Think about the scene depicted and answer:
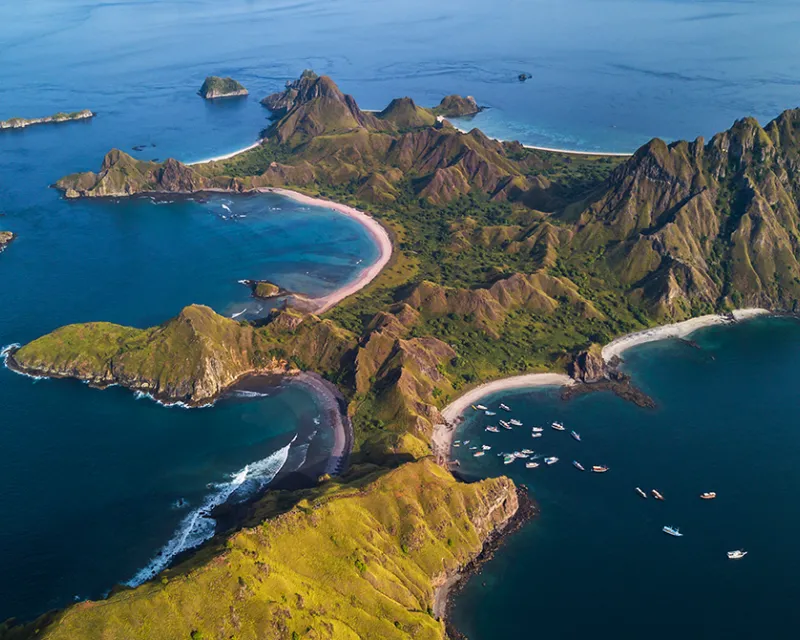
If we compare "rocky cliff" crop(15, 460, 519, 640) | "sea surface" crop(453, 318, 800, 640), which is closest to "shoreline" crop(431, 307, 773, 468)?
"sea surface" crop(453, 318, 800, 640)

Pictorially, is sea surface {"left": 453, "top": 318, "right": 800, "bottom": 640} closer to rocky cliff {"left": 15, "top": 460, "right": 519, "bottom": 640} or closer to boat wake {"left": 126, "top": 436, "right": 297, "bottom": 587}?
rocky cliff {"left": 15, "top": 460, "right": 519, "bottom": 640}

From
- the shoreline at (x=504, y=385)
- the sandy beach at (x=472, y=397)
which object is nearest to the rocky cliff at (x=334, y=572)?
the sandy beach at (x=472, y=397)

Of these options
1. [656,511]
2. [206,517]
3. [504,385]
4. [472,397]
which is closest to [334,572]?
[206,517]

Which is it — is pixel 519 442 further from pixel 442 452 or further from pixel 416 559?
pixel 416 559

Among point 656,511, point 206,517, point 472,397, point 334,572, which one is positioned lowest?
point 656,511

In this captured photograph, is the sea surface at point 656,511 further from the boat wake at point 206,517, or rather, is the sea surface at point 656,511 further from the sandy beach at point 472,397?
the boat wake at point 206,517

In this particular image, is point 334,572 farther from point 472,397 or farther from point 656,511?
point 472,397
